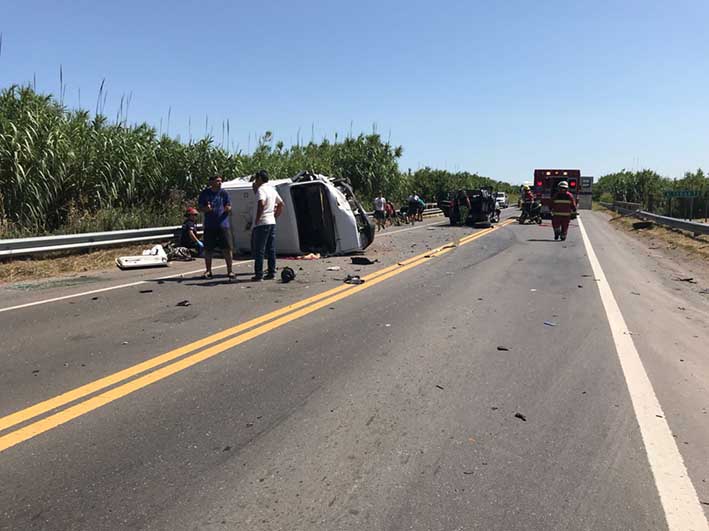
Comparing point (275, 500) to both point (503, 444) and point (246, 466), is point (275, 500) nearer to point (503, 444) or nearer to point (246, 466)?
point (246, 466)

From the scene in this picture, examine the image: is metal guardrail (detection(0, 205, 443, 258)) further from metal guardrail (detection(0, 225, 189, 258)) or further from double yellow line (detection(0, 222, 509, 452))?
double yellow line (detection(0, 222, 509, 452))

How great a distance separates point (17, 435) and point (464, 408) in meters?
2.92

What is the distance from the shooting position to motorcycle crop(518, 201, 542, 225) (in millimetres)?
28344

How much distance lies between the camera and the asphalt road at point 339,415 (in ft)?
8.97

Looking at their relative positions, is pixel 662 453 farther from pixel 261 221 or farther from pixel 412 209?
pixel 412 209

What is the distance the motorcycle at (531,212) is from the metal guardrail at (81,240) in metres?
18.9

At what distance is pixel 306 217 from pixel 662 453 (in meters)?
10.6

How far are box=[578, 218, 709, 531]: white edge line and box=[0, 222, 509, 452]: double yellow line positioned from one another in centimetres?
352

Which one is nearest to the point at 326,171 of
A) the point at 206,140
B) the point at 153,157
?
the point at 206,140

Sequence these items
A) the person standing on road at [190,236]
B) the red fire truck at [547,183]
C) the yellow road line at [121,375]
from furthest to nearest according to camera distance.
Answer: the red fire truck at [547,183]
the person standing on road at [190,236]
the yellow road line at [121,375]

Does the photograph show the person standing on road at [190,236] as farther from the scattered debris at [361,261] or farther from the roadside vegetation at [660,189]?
the roadside vegetation at [660,189]

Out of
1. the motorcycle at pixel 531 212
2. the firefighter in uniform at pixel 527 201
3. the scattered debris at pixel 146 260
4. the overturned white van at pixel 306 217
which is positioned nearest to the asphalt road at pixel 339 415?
the scattered debris at pixel 146 260

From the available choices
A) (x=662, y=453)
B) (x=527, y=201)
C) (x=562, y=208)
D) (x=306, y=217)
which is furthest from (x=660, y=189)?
(x=662, y=453)

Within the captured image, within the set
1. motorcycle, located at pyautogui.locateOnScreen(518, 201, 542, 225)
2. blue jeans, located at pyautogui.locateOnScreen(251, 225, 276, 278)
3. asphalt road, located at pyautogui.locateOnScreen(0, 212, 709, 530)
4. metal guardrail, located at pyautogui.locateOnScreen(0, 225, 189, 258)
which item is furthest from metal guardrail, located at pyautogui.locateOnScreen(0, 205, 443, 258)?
motorcycle, located at pyautogui.locateOnScreen(518, 201, 542, 225)
